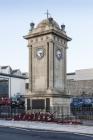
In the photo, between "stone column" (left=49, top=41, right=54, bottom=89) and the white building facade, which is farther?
the white building facade

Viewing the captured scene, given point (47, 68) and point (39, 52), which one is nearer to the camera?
point (47, 68)

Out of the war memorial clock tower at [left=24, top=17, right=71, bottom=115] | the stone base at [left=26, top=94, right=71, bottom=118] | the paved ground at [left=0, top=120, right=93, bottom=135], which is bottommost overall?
the paved ground at [left=0, top=120, right=93, bottom=135]

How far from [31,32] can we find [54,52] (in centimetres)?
333

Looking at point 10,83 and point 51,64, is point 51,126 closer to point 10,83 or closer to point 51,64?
point 51,64

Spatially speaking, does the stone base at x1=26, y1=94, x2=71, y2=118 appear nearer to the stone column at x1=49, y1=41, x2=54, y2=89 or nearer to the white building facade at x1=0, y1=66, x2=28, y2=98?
the stone column at x1=49, y1=41, x2=54, y2=89

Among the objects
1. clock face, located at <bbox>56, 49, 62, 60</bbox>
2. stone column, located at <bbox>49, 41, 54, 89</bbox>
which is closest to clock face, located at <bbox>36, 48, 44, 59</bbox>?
stone column, located at <bbox>49, 41, 54, 89</bbox>

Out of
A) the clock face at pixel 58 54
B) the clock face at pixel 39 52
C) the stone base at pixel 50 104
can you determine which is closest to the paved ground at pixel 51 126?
the stone base at pixel 50 104

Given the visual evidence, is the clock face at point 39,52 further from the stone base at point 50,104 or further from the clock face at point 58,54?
the stone base at point 50,104

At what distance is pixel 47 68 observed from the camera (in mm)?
24641

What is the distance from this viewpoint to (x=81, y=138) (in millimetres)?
15289

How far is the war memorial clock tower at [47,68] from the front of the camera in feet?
80.0

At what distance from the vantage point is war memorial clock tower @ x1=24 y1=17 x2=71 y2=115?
80.0ft

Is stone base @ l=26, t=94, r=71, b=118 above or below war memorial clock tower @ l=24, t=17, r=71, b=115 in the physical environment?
below

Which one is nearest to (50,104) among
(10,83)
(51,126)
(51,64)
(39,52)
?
(51,64)
